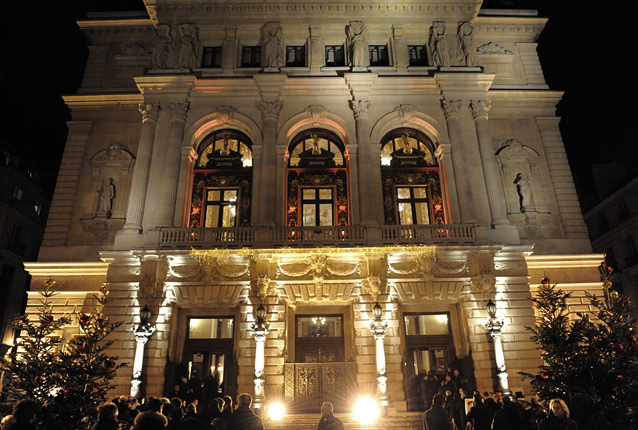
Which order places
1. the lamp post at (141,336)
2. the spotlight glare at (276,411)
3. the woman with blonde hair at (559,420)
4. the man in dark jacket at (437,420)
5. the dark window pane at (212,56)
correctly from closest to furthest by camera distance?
the woman with blonde hair at (559,420), the man in dark jacket at (437,420), the spotlight glare at (276,411), the lamp post at (141,336), the dark window pane at (212,56)

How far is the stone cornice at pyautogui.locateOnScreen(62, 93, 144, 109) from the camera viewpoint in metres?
26.4

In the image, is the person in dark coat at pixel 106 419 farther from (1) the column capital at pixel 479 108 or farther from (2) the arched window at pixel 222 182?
(1) the column capital at pixel 479 108

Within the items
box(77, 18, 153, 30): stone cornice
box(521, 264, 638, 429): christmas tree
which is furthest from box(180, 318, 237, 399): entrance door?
box(77, 18, 153, 30): stone cornice

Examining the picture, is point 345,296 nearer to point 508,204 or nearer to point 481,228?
point 481,228

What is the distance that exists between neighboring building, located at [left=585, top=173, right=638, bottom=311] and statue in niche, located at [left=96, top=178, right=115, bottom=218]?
3553 cm

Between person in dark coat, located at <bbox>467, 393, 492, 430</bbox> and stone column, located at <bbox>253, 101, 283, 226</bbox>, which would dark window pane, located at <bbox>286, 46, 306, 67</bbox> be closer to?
stone column, located at <bbox>253, 101, 283, 226</bbox>

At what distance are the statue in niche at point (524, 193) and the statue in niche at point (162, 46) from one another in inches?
818

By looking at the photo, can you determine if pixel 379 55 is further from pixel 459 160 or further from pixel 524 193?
pixel 524 193

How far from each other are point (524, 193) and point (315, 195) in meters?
11.3

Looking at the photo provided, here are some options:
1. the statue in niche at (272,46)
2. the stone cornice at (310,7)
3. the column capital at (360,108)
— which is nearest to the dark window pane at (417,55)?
the stone cornice at (310,7)

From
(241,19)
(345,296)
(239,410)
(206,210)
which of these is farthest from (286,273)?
(241,19)

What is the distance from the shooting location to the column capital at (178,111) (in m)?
24.3

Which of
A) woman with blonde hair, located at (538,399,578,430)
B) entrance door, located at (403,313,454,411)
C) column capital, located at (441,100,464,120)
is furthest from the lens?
column capital, located at (441,100,464,120)

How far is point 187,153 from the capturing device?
23.8 meters
